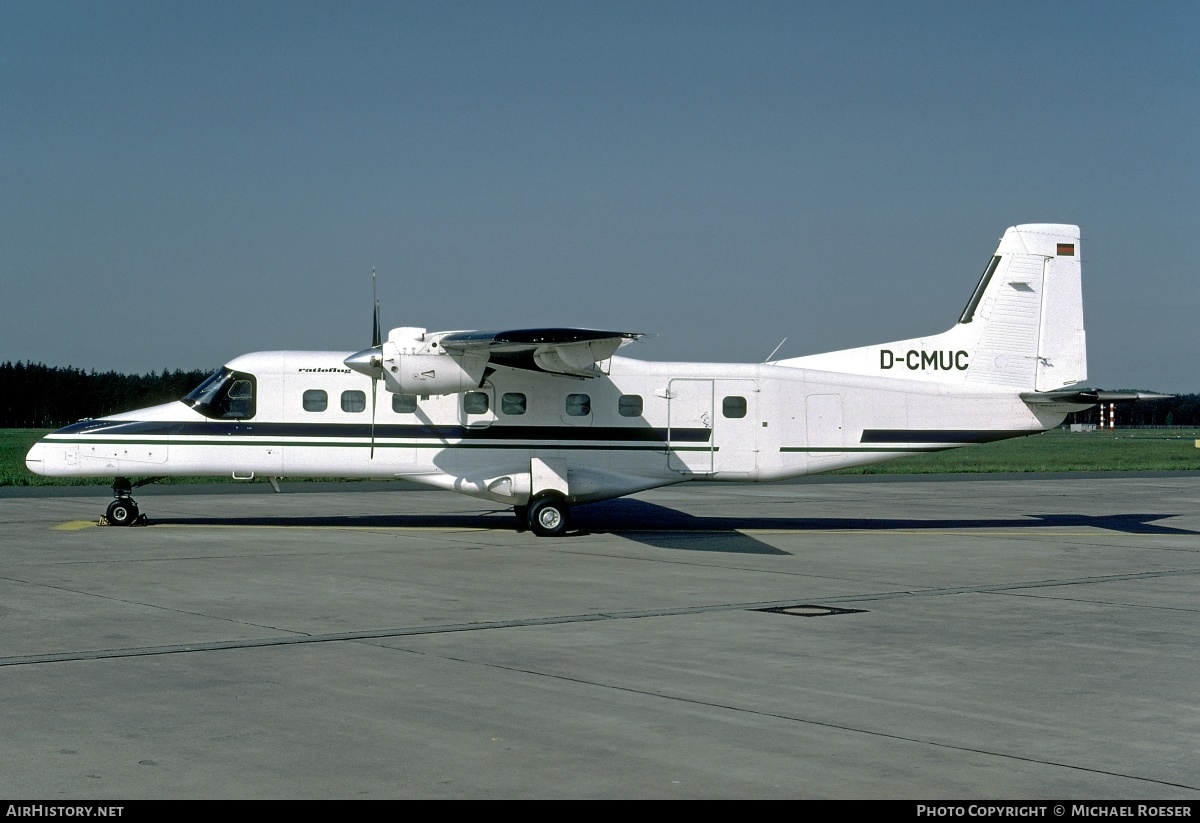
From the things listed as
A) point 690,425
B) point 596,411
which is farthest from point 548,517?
point 690,425

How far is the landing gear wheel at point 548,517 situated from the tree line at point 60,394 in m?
121

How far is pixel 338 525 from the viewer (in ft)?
64.9

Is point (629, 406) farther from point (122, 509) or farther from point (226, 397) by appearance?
point (122, 509)

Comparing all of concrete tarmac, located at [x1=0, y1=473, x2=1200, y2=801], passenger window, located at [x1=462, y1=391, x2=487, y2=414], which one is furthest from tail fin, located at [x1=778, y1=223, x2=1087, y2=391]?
passenger window, located at [x1=462, y1=391, x2=487, y2=414]

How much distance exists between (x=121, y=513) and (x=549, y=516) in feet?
23.1

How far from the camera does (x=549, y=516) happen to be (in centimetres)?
1834

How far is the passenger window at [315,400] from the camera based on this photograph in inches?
730

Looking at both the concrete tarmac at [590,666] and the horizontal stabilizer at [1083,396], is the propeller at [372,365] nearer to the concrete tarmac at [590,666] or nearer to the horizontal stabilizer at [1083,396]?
the concrete tarmac at [590,666]

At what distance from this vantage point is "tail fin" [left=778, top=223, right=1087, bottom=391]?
19.6m

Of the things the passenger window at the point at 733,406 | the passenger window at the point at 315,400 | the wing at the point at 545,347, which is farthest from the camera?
the passenger window at the point at 733,406

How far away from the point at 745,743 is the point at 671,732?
468 millimetres

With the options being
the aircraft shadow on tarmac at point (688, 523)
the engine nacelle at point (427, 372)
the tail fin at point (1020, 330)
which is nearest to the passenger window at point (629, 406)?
the aircraft shadow on tarmac at point (688, 523)

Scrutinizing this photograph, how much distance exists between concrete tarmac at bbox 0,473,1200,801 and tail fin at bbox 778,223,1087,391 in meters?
2.96
